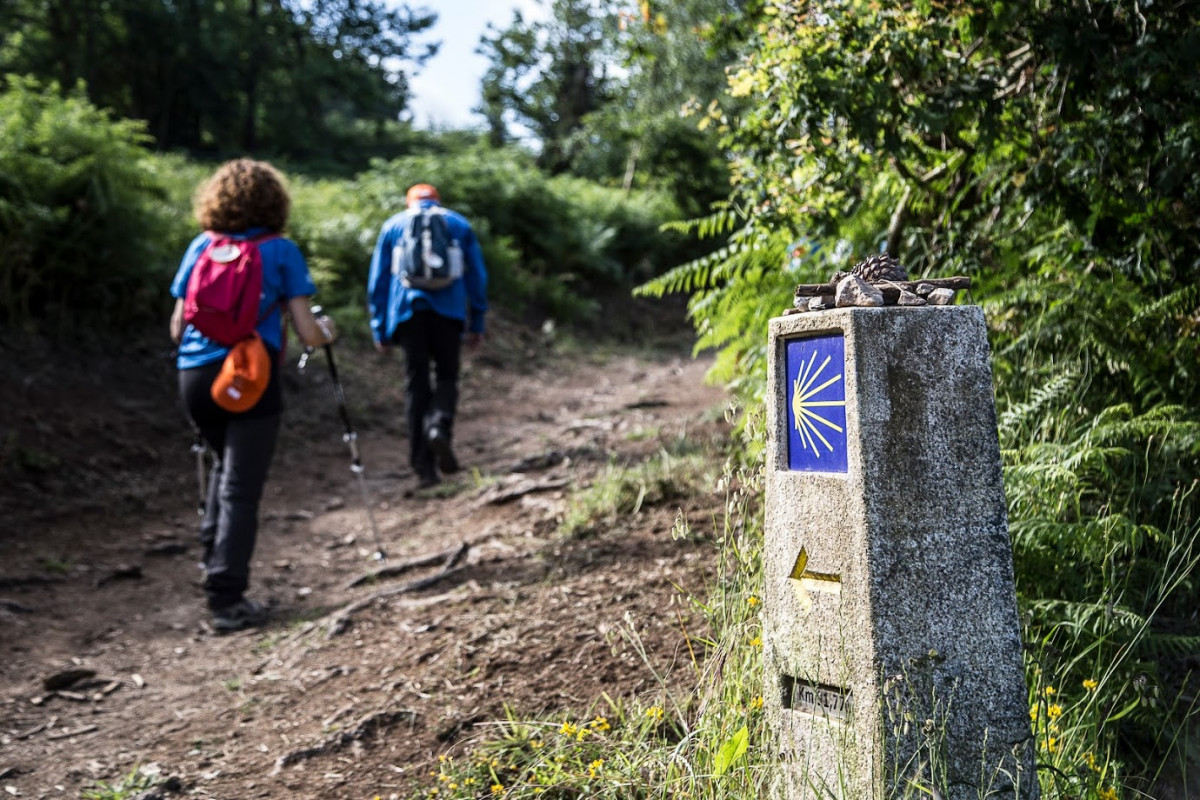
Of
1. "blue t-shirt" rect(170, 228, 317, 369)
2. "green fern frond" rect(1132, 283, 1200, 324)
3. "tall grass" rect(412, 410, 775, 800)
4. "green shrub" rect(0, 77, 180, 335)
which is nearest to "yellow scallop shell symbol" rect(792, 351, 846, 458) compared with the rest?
"tall grass" rect(412, 410, 775, 800)

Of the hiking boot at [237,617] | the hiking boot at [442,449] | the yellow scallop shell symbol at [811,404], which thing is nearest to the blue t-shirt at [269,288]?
the hiking boot at [237,617]

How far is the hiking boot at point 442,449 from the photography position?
717 cm

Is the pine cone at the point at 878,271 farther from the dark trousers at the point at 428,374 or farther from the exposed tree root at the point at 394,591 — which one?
the dark trousers at the point at 428,374

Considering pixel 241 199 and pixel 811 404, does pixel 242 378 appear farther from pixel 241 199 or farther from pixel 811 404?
pixel 811 404

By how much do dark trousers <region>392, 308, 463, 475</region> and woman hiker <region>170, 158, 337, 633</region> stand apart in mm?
2126

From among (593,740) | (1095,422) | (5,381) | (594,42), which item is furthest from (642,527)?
(594,42)

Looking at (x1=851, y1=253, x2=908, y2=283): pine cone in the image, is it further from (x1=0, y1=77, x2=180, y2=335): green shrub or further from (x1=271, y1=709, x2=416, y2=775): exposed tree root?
(x1=0, y1=77, x2=180, y2=335): green shrub

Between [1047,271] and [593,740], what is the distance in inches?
105

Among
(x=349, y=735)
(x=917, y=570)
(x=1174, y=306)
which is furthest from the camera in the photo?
(x=1174, y=306)

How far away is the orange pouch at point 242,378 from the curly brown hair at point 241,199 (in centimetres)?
65

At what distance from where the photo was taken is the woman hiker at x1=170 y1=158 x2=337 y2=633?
4.89m

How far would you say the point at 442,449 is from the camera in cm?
723

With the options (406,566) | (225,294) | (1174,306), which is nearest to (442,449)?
(406,566)

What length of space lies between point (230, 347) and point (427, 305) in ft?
7.85
